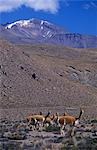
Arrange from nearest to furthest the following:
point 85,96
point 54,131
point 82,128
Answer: point 54,131 → point 82,128 → point 85,96

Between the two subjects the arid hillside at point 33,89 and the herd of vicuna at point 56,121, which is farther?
the arid hillside at point 33,89

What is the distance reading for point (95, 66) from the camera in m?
113

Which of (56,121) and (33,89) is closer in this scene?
(56,121)

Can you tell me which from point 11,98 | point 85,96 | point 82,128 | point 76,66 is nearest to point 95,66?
point 76,66

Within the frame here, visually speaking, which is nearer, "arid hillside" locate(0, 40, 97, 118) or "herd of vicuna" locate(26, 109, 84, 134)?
"herd of vicuna" locate(26, 109, 84, 134)

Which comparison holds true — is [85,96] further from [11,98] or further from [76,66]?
[76,66]

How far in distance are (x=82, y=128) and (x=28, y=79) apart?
44191mm

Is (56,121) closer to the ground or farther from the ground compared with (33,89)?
farther from the ground

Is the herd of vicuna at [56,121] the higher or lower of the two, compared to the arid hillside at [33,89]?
higher

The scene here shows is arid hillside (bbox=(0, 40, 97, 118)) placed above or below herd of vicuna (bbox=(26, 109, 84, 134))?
below

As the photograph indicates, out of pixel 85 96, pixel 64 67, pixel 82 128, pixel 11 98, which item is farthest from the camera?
pixel 64 67

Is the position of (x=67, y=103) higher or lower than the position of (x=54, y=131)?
lower

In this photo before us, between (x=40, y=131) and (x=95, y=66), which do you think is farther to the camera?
(x=95, y=66)

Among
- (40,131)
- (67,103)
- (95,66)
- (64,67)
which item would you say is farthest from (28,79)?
(40,131)
